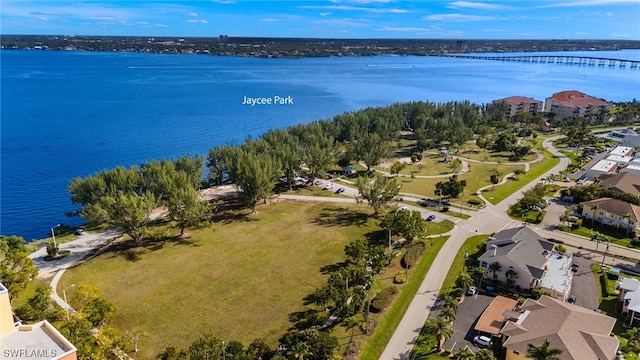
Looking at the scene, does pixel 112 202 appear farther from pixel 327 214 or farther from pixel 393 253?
pixel 393 253

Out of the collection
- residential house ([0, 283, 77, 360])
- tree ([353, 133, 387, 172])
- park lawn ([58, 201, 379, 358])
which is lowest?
park lawn ([58, 201, 379, 358])

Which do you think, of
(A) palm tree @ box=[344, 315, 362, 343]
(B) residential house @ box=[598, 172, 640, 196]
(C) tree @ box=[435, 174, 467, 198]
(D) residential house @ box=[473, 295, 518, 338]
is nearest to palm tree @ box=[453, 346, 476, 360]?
(D) residential house @ box=[473, 295, 518, 338]

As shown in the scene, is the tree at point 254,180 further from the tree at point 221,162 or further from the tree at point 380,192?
the tree at point 380,192

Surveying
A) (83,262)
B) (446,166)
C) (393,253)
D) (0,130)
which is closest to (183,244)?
(83,262)

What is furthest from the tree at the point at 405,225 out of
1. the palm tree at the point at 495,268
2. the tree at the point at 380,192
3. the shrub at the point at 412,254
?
the palm tree at the point at 495,268

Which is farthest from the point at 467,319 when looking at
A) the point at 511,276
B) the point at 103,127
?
the point at 103,127

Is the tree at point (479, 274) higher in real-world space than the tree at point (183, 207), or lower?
lower

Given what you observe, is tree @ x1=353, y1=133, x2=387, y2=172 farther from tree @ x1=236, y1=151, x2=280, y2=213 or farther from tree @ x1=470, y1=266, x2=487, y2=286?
tree @ x1=470, y1=266, x2=487, y2=286
